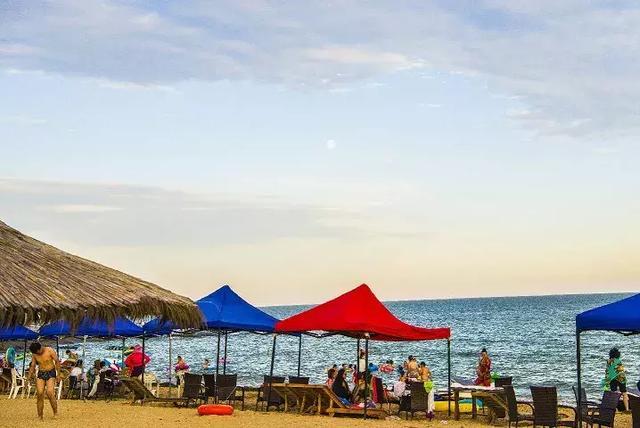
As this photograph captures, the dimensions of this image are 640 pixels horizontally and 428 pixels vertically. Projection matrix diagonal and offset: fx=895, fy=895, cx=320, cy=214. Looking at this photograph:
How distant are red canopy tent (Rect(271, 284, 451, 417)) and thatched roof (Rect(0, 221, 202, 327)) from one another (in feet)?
16.0

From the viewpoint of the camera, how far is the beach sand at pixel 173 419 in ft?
49.7

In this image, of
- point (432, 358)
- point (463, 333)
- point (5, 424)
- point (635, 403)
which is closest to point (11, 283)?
point (5, 424)

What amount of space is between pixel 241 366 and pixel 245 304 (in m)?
41.5

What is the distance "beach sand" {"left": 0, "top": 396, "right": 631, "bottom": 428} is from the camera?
15148 millimetres

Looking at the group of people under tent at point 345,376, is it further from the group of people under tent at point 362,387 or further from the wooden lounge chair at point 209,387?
the wooden lounge chair at point 209,387

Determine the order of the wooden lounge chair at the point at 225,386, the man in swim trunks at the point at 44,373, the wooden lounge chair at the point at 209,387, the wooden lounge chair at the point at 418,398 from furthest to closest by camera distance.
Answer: the wooden lounge chair at the point at 209,387 → the wooden lounge chair at the point at 225,386 → the wooden lounge chair at the point at 418,398 → the man in swim trunks at the point at 44,373

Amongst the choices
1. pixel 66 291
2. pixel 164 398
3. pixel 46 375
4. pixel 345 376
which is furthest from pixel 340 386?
pixel 66 291

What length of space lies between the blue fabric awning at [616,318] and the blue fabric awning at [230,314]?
24.1ft

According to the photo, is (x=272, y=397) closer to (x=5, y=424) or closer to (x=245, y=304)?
(x=245, y=304)

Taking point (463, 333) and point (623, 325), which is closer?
point (623, 325)

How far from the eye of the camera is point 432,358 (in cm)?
6225

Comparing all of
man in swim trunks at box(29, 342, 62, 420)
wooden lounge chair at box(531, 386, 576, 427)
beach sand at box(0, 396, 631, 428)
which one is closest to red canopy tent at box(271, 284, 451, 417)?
beach sand at box(0, 396, 631, 428)

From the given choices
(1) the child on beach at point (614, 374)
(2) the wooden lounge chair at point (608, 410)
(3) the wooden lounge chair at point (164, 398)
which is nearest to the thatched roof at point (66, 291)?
(2) the wooden lounge chair at point (608, 410)

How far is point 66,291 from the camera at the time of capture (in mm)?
9391
